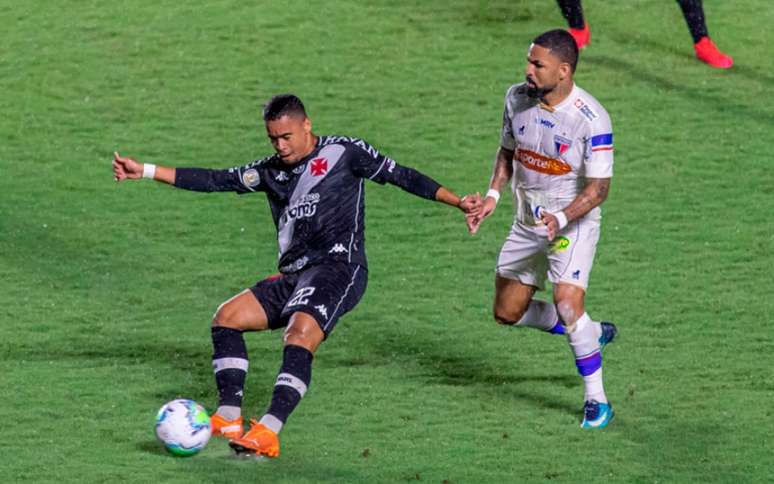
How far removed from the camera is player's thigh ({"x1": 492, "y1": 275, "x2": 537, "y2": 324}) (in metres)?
9.64

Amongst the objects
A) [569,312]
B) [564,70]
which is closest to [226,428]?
[569,312]

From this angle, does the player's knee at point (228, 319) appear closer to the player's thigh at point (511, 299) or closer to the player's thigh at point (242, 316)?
the player's thigh at point (242, 316)

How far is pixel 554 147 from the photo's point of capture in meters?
9.20

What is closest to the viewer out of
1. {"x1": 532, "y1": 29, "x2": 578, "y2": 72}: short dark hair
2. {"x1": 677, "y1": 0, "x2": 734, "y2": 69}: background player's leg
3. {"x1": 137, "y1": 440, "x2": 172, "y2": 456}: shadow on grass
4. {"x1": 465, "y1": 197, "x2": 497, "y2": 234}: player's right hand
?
{"x1": 137, "y1": 440, "x2": 172, "y2": 456}: shadow on grass

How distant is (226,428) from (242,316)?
622 millimetres

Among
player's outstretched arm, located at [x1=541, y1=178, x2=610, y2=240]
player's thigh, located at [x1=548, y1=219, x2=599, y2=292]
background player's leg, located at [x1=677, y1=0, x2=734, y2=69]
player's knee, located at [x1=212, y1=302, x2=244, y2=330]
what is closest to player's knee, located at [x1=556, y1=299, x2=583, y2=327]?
player's thigh, located at [x1=548, y1=219, x2=599, y2=292]

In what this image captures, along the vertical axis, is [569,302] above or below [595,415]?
above

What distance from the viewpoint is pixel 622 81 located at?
48.5 feet

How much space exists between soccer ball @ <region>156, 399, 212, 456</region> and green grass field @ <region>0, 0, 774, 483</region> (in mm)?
116

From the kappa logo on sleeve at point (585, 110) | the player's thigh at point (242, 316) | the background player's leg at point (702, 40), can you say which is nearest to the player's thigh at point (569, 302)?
the kappa logo on sleeve at point (585, 110)

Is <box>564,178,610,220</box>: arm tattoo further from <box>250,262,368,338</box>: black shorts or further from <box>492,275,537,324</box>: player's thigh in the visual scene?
<box>250,262,368,338</box>: black shorts

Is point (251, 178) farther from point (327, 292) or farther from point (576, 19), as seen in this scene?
point (576, 19)

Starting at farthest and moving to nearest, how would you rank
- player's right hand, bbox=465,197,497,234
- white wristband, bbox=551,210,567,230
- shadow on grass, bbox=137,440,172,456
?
player's right hand, bbox=465,197,497,234, white wristband, bbox=551,210,567,230, shadow on grass, bbox=137,440,172,456

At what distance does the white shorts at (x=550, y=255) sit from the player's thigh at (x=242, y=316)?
1.42 metres
